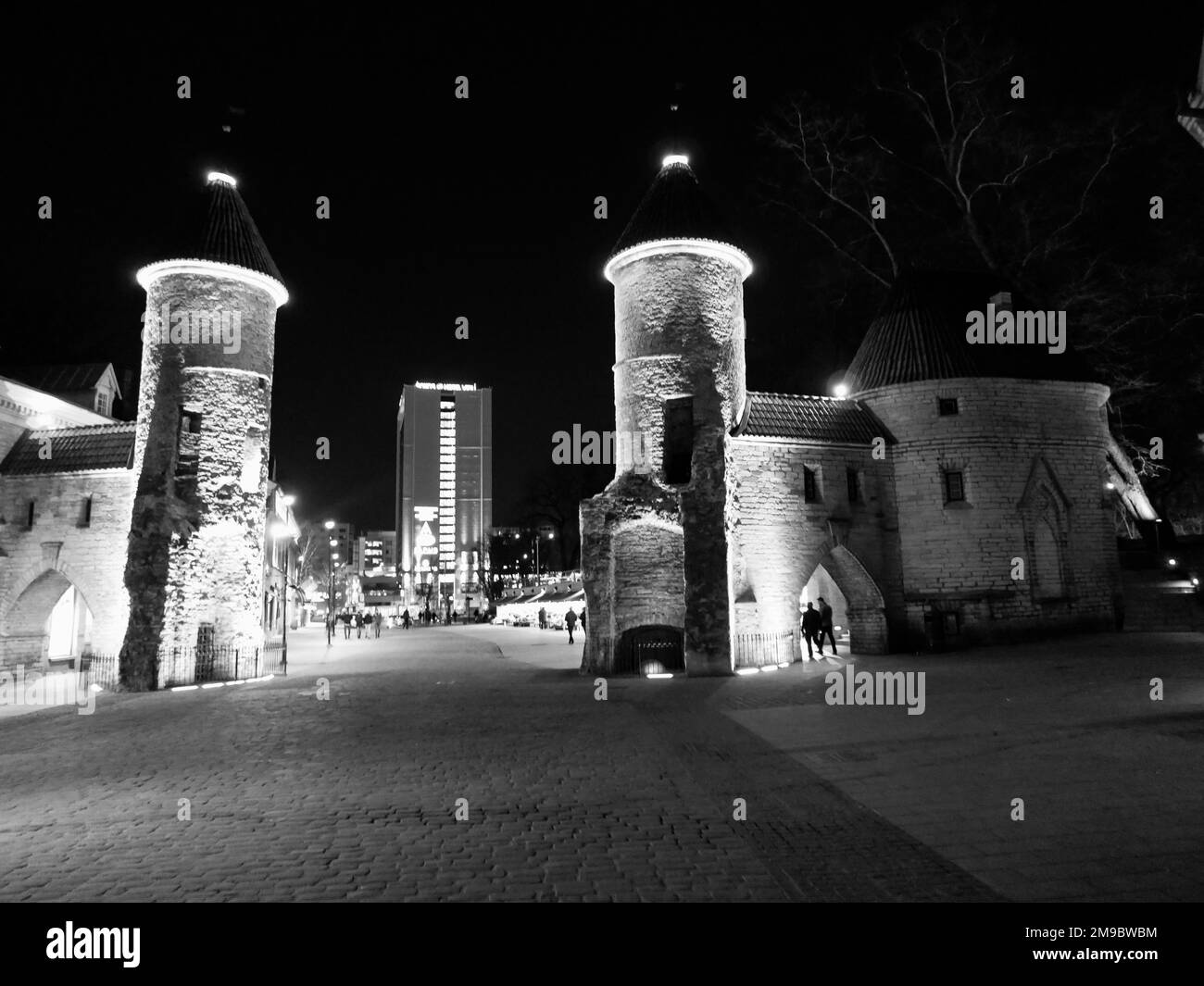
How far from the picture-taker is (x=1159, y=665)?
16.6 meters

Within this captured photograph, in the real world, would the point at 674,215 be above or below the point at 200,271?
above

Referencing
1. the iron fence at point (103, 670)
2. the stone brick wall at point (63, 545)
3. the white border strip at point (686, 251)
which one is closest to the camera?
the iron fence at point (103, 670)

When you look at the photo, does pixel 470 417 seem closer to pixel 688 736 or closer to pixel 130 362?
pixel 130 362

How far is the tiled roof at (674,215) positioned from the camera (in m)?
22.7

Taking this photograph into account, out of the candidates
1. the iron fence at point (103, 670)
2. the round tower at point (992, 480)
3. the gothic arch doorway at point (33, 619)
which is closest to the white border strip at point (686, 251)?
the round tower at point (992, 480)

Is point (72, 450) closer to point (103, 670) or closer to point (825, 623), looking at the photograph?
point (103, 670)

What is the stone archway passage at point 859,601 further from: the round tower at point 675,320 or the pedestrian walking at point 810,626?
the round tower at point 675,320

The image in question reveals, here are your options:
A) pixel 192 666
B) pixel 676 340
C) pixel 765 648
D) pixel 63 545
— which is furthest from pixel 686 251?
pixel 63 545

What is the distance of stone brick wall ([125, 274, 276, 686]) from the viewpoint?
20.8 meters

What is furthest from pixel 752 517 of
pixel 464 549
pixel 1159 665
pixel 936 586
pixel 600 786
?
pixel 464 549

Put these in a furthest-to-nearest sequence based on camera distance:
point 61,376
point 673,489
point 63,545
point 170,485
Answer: point 61,376
point 63,545
point 673,489
point 170,485

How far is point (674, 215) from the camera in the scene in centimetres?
2302

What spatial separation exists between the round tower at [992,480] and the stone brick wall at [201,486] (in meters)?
19.6

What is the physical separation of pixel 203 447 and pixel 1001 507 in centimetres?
2389
